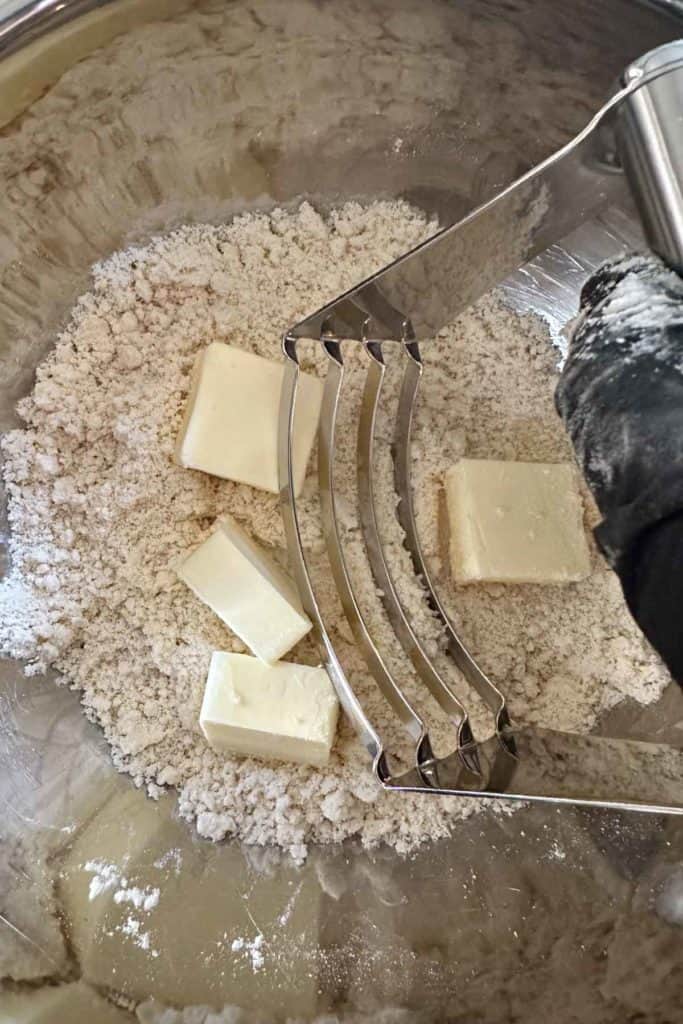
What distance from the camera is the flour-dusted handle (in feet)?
2.42

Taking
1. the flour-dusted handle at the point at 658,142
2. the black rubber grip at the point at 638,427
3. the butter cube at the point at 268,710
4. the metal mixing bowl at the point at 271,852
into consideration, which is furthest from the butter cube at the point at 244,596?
the flour-dusted handle at the point at 658,142

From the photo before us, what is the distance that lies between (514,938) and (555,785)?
18 centimetres

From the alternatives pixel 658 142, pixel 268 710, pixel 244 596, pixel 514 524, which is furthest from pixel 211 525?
pixel 658 142

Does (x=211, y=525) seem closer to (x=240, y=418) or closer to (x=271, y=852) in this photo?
(x=240, y=418)

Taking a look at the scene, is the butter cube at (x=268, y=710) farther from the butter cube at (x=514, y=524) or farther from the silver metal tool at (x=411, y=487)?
the butter cube at (x=514, y=524)

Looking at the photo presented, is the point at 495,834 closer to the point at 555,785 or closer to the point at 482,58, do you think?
the point at 555,785

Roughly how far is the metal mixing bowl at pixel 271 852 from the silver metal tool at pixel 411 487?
0.30 feet

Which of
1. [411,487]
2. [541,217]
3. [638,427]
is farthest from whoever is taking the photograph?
[411,487]

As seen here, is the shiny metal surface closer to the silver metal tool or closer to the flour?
the silver metal tool

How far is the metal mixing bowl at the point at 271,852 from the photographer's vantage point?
90cm

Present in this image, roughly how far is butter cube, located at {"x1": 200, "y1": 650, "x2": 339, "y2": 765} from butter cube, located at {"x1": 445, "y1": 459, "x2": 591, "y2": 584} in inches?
9.0

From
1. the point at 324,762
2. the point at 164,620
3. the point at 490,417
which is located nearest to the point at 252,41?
the point at 490,417

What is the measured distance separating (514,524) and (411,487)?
0.14 metres

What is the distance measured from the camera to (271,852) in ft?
3.23
